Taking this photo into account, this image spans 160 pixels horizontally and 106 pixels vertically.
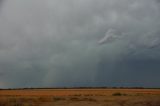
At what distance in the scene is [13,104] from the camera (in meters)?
54.6

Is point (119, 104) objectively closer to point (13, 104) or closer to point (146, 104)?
point (146, 104)

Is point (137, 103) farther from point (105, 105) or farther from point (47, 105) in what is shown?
point (47, 105)

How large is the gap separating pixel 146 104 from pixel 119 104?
4146mm

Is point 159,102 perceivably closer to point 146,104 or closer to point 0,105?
point 146,104

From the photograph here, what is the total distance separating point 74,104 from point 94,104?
3166 mm

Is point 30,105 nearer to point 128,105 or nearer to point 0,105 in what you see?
point 0,105

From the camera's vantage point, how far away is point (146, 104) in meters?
54.2

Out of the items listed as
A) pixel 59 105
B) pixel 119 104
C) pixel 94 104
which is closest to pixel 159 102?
pixel 119 104

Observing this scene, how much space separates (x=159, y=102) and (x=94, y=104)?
1064 centimetres

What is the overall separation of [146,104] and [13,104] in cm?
2061

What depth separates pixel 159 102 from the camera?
185 feet

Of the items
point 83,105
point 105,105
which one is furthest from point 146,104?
point 83,105

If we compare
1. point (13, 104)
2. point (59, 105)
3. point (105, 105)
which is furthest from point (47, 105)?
point (105, 105)

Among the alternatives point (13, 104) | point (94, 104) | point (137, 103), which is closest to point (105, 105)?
point (94, 104)
